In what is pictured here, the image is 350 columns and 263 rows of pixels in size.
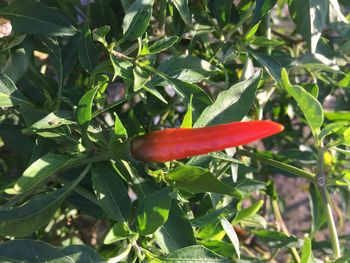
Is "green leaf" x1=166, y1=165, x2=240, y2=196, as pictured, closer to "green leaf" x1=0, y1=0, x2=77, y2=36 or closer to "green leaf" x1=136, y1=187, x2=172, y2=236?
"green leaf" x1=136, y1=187, x2=172, y2=236

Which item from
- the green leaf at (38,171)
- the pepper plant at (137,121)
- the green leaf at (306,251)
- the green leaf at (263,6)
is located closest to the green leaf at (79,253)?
the pepper plant at (137,121)

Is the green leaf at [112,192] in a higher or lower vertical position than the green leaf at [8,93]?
lower

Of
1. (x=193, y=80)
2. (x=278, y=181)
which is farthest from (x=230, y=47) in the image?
(x=278, y=181)

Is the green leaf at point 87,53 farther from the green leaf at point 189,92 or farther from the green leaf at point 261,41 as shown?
the green leaf at point 261,41

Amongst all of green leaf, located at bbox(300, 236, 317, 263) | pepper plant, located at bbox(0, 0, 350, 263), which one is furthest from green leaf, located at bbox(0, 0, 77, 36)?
green leaf, located at bbox(300, 236, 317, 263)

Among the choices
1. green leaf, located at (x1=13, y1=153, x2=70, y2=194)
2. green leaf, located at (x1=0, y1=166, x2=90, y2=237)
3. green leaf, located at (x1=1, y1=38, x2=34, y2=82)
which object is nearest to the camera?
green leaf, located at (x1=13, y1=153, x2=70, y2=194)

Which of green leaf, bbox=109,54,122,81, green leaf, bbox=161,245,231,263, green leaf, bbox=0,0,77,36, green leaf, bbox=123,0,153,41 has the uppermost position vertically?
green leaf, bbox=123,0,153,41

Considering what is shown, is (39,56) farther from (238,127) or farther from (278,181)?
(278,181)

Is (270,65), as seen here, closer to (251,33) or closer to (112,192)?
(251,33)
